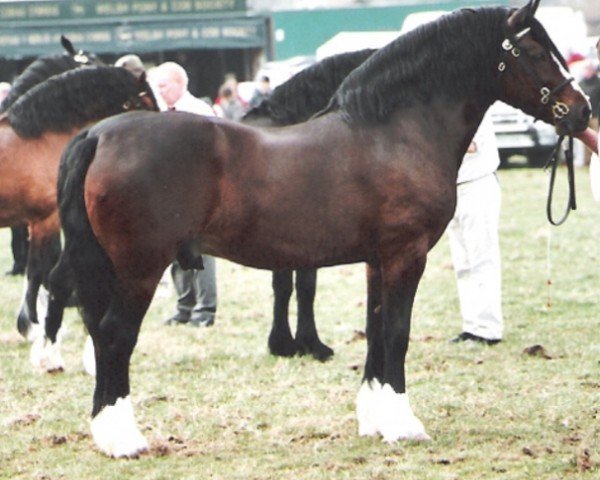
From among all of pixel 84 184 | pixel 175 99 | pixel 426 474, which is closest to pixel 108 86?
pixel 175 99

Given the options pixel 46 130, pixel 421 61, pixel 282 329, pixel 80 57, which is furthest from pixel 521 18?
pixel 80 57

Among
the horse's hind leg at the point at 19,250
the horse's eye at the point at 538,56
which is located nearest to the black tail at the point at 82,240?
the horse's eye at the point at 538,56

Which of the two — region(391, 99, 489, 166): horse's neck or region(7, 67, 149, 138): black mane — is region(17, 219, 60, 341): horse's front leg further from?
region(391, 99, 489, 166): horse's neck

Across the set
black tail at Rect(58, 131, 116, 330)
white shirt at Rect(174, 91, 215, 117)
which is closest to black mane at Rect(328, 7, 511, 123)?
black tail at Rect(58, 131, 116, 330)

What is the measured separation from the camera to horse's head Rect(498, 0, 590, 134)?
23.5ft

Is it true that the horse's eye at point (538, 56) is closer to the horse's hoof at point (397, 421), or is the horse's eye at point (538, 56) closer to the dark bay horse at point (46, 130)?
the horse's hoof at point (397, 421)

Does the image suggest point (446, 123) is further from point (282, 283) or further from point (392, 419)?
point (282, 283)

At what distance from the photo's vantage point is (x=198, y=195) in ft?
22.2

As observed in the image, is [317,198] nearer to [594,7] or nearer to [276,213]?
[276,213]

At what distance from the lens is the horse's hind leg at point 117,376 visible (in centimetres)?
686

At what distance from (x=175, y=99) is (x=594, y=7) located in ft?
180

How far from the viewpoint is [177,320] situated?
12.0m

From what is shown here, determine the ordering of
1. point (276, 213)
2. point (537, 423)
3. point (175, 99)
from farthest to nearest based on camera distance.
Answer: point (175, 99) < point (537, 423) < point (276, 213)

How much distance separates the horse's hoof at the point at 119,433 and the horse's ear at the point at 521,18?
2.79 meters
